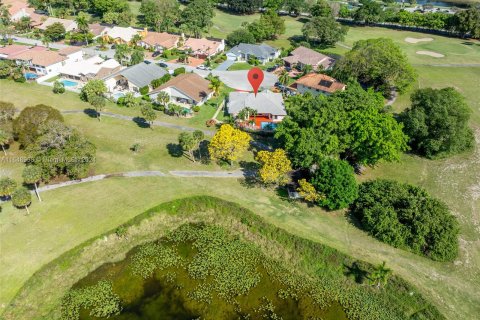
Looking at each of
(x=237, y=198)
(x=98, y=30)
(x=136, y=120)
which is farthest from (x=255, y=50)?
(x=237, y=198)

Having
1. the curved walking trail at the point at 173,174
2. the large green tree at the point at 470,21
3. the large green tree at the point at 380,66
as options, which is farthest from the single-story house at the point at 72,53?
the large green tree at the point at 470,21

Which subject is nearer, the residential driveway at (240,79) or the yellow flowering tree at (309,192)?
the yellow flowering tree at (309,192)

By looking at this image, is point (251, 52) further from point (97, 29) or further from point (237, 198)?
point (237, 198)

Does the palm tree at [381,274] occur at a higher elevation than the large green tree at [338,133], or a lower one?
lower

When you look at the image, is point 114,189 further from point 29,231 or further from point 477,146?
point 477,146

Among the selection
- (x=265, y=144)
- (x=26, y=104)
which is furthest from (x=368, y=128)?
(x=26, y=104)

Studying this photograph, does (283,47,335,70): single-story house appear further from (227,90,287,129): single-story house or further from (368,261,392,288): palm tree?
(368,261,392,288): palm tree

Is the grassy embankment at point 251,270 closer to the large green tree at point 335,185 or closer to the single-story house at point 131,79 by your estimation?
the large green tree at point 335,185
